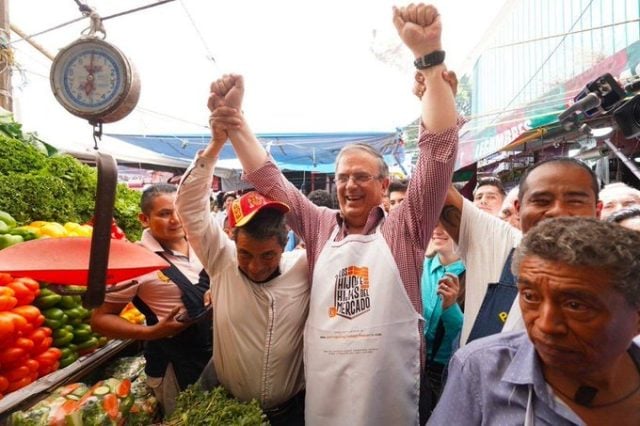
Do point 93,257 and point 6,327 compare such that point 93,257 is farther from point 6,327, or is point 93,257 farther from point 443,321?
point 443,321

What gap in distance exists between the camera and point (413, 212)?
1680 millimetres

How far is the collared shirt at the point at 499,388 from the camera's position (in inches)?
40.7

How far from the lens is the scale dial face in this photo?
1498mm

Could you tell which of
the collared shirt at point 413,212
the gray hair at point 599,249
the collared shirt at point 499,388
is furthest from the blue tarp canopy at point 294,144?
the gray hair at point 599,249

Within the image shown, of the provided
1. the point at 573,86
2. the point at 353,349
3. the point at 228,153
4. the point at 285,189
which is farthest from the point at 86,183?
the point at 228,153

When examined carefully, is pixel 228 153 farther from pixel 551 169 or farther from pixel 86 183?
pixel 551 169

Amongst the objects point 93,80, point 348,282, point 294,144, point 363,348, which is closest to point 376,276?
point 348,282

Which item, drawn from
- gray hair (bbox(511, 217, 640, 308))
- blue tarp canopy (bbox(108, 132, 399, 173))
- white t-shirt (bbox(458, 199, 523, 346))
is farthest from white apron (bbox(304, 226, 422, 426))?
blue tarp canopy (bbox(108, 132, 399, 173))

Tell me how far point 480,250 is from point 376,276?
0.50 m

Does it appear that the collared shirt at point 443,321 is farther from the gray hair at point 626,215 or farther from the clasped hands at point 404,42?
the clasped hands at point 404,42

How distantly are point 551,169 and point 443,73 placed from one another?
0.55m

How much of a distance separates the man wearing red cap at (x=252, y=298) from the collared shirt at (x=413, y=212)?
0.16 m

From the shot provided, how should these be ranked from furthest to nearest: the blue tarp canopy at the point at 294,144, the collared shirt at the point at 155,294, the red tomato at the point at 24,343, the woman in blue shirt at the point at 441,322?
the blue tarp canopy at the point at 294,144 → the woman in blue shirt at the point at 441,322 → the collared shirt at the point at 155,294 → the red tomato at the point at 24,343

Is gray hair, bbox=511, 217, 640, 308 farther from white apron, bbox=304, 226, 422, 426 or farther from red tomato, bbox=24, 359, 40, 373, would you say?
red tomato, bbox=24, 359, 40, 373
